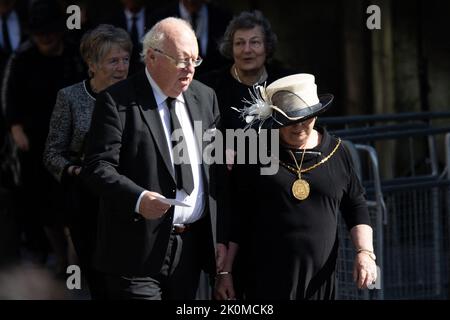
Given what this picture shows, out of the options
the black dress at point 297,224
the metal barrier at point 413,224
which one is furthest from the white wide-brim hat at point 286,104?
the metal barrier at point 413,224

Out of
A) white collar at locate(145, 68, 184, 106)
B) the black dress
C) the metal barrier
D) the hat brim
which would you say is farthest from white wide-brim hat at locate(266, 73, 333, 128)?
the metal barrier

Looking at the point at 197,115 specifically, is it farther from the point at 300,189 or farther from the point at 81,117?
the point at 81,117

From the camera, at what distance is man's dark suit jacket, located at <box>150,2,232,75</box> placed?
343 inches

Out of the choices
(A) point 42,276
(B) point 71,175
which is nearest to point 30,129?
(A) point 42,276

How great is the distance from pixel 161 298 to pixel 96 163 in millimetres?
711

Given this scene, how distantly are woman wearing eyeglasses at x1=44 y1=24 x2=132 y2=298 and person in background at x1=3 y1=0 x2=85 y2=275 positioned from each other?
1.81m

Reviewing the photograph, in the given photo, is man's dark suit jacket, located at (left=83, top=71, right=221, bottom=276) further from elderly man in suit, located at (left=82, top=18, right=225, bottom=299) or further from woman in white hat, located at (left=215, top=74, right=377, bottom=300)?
woman in white hat, located at (left=215, top=74, right=377, bottom=300)

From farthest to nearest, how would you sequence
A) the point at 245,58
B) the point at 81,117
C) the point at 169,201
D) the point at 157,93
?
the point at 245,58 → the point at 81,117 → the point at 157,93 → the point at 169,201

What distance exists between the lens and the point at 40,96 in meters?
8.84

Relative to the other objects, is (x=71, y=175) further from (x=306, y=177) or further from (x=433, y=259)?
(x=433, y=259)

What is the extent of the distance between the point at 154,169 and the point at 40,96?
10.3 feet

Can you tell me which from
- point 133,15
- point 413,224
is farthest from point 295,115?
point 133,15

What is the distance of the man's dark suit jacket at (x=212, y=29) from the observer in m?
8.72

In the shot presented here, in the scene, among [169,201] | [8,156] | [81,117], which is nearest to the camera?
[169,201]
